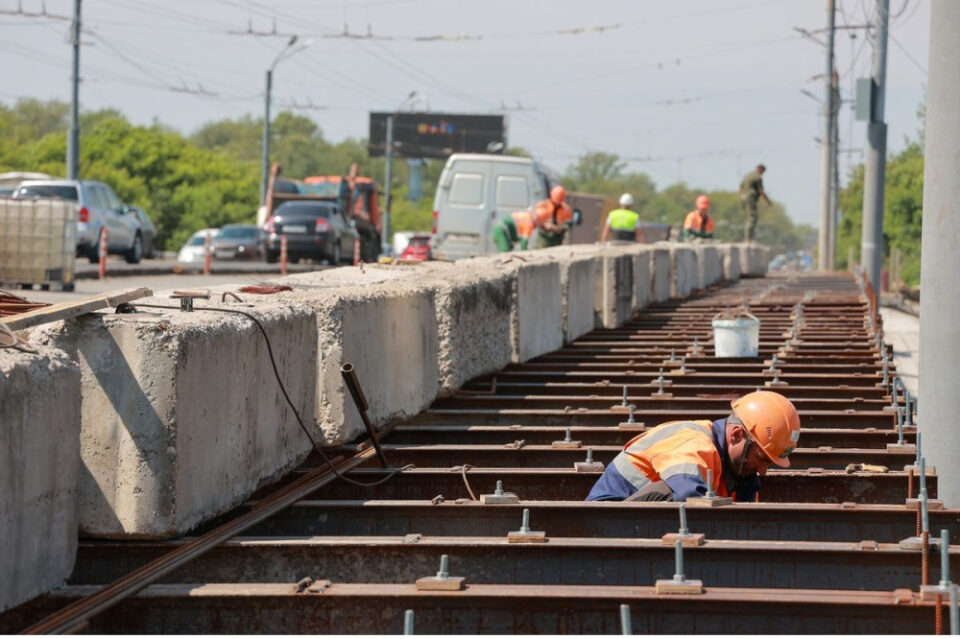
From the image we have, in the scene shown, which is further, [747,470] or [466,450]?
[466,450]

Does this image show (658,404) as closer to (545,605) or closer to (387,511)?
(387,511)

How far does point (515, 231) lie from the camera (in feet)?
90.3

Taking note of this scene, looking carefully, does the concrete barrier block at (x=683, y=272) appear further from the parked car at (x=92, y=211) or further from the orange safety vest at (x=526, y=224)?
the parked car at (x=92, y=211)

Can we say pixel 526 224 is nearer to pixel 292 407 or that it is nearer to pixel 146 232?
pixel 146 232

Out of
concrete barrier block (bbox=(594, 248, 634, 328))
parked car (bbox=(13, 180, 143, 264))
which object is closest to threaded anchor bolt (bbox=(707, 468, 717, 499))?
concrete barrier block (bbox=(594, 248, 634, 328))

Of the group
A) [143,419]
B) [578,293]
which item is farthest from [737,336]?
[143,419]

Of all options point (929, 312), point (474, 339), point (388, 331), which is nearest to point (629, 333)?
point (474, 339)

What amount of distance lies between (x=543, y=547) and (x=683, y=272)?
1854 centimetres

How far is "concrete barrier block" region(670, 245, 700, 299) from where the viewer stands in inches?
911

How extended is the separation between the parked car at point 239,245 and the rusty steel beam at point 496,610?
39.7 meters

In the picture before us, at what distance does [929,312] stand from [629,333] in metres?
8.98

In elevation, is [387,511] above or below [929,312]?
below

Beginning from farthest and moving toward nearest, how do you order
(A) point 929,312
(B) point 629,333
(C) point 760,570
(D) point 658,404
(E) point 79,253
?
(E) point 79,253, (B) point 629,333, (D) point 658,404, (A) point 929,312, (C) point 760,570

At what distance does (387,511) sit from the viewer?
681 cm
